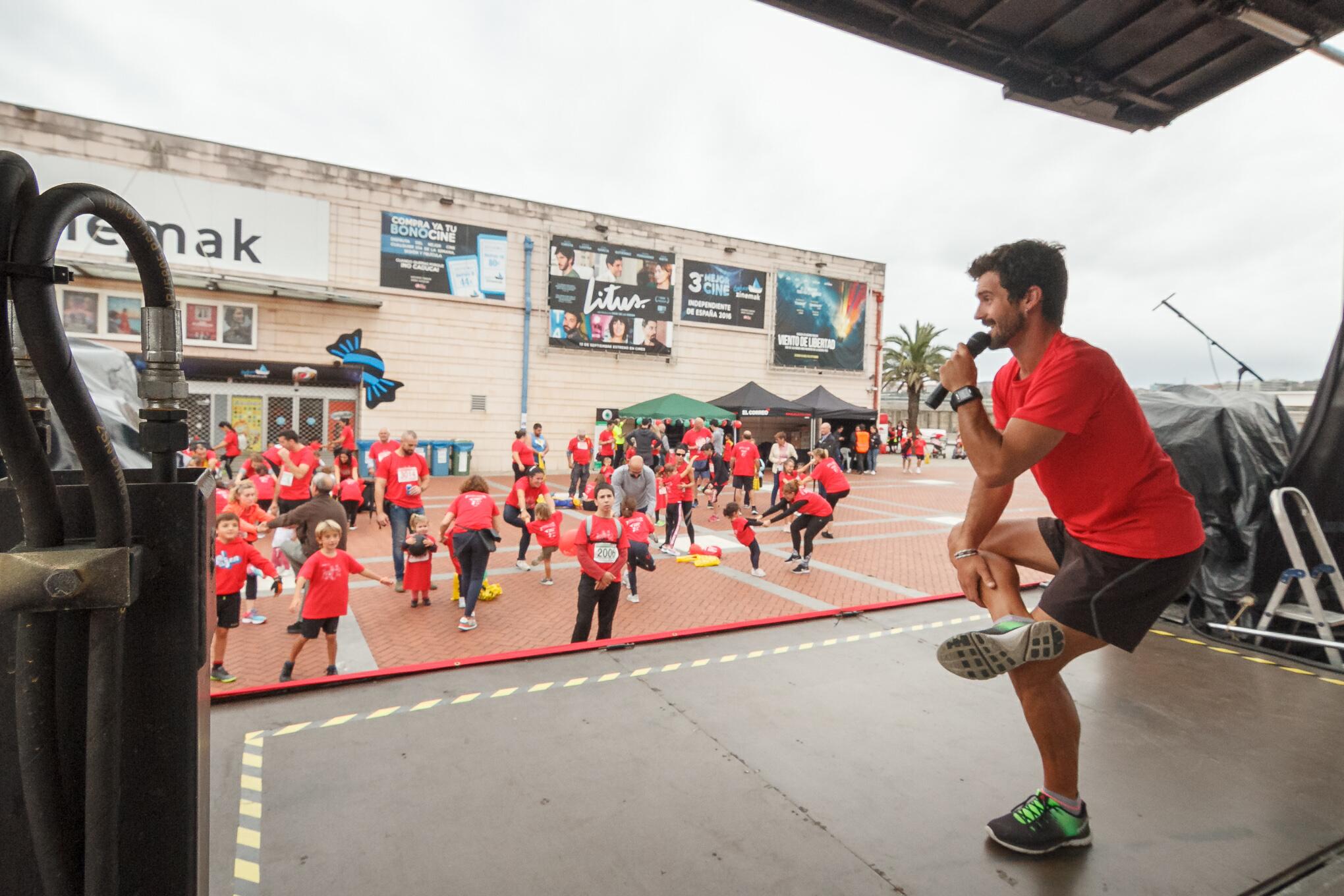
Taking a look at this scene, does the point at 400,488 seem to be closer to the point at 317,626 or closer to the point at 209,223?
the point at 317,626

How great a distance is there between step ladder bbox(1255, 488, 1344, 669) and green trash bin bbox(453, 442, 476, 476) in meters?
16.5

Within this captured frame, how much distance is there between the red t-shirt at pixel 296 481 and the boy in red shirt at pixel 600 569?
406 cm

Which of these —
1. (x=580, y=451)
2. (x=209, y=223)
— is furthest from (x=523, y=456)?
(x=209, y=223)

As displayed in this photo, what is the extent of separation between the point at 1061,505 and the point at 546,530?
610 cm

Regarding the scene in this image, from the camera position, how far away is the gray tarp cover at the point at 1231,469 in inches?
218

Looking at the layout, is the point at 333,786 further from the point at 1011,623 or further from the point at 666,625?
the point at 666,625

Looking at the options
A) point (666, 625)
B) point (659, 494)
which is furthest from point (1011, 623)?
point (659, 494)

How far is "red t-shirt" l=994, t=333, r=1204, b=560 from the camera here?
7.29 ft

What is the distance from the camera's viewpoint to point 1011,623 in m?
2.29

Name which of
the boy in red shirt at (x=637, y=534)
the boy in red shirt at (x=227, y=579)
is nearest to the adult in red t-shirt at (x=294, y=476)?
the boy in red shirt at (x=227, y=579)

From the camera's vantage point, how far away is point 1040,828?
2.36 meters

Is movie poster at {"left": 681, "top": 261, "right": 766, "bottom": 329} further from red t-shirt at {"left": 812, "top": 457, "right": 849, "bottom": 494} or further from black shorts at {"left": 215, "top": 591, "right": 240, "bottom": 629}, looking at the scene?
black shorts at {"left": 215, "top": 591, "right": 240, "bottom": 629}

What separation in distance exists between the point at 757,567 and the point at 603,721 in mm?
5663

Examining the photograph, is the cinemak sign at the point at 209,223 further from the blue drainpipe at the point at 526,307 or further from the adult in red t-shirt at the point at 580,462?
the adult in red t-shirt at the point at 580,462
